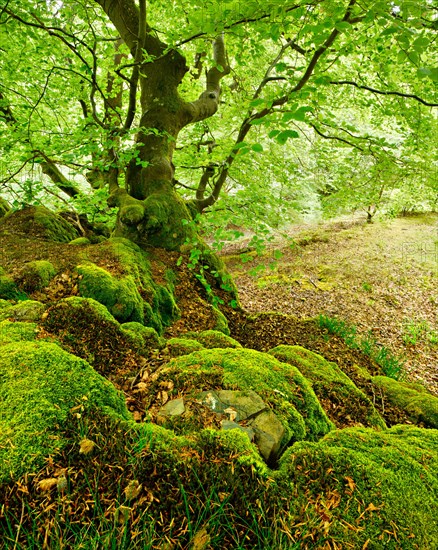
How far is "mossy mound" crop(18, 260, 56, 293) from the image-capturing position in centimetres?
Result: 342

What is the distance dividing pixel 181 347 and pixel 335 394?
147 centimetres

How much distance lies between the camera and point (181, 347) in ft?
8.86

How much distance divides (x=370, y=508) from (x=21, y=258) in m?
4.69

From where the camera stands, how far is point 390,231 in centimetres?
1717

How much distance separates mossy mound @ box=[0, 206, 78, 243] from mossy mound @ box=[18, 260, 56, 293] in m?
2.46

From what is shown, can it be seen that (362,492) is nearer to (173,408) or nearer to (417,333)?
(173,408)

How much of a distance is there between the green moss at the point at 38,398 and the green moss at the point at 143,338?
38.8 inches

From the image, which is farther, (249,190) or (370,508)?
(249,190)

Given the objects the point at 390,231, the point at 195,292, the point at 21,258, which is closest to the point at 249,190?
the point at 195,292

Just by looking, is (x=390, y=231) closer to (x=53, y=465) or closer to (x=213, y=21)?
(x=213, y=21)

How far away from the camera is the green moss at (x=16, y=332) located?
195 centimetres

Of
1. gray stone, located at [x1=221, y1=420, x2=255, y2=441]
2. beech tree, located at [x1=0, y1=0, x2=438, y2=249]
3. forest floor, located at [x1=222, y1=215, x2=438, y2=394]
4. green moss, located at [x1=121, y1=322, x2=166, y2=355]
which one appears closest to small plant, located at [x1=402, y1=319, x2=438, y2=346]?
forest floor, located at [x1=222, y1=215, x2=438, y2=394]

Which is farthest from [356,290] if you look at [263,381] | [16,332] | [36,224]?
[16,332]

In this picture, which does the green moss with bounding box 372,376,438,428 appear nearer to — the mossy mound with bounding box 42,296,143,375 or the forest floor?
the forest floor
